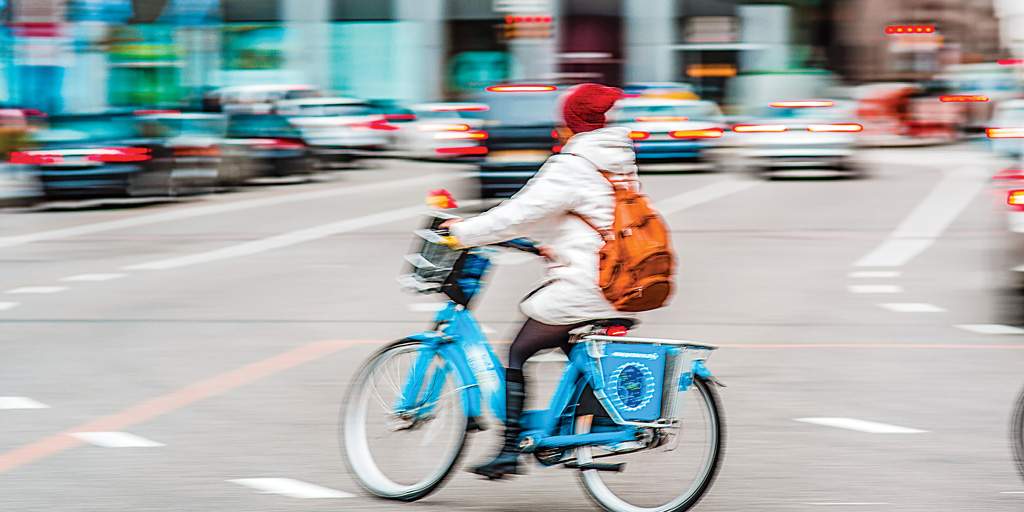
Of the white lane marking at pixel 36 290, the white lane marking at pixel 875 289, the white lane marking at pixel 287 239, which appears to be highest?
the white lane marking at pixel 875 289

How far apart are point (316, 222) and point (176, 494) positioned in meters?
12.5

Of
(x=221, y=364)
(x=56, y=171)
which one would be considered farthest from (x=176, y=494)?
(x=56, y=171)

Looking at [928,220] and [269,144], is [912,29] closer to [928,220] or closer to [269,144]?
[269,144]

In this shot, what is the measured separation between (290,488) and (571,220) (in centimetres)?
160

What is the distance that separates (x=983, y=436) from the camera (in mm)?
6270

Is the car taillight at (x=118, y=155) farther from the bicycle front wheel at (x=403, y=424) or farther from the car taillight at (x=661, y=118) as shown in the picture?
the bicycle front wheel at (x=403, y=424)

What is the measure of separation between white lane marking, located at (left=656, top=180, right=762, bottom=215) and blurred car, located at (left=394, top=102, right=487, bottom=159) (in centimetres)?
431

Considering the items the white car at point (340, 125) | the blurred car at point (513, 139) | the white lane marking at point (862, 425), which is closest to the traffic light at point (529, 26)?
the white car at point (340, 125)

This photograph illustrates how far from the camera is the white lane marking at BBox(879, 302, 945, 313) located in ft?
33.7

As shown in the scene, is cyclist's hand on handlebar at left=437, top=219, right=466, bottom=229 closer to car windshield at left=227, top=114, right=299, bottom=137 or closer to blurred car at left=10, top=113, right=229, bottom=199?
blurred car at left=10, top=113, right=229, bottom=199

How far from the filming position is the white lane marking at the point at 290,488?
534 centimetres

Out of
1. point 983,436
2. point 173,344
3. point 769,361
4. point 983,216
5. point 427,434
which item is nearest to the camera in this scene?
point 427,434

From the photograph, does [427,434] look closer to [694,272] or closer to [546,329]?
[546,329]

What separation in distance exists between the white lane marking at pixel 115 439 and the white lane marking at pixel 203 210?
990 centimetres
